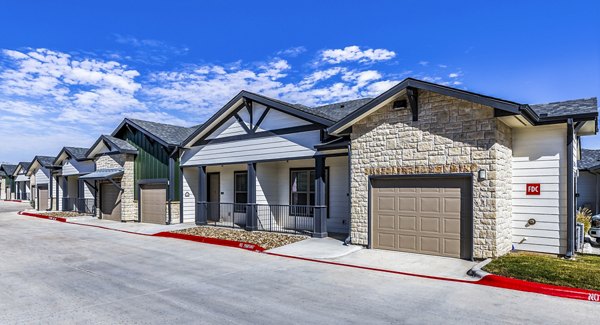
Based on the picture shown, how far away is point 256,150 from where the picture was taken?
15.8 m

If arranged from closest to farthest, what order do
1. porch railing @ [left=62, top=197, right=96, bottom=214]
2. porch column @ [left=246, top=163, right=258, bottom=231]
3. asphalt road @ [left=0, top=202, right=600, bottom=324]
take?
asphalt road @ [left=0, top=202, right=600, bottom=324], porch column @ [left=246, top=163, right=258, bottom=231], porch railing @ [left=62, top=197, right=96, bottom=214]

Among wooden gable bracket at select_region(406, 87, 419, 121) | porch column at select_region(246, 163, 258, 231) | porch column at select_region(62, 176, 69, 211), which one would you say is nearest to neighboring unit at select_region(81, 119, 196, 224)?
porch column at select_region(246, 163, 258, 231)

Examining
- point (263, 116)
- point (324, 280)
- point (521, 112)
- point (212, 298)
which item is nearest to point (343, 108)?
point (263, 116)

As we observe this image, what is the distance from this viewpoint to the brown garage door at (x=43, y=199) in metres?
31.6

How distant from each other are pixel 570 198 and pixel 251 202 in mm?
10591

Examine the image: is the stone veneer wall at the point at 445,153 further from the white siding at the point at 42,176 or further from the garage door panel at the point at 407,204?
the white siding at the point at 42,176

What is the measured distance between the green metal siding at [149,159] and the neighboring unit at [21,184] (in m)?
29.8

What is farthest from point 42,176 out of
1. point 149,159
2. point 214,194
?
point 214,194

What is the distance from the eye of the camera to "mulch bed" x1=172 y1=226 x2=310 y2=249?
42.5 feet

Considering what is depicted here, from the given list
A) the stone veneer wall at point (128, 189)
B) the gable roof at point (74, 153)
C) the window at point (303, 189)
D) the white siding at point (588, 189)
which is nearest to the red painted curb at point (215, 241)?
the window at point (303, 189)

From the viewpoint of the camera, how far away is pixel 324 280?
8188 millimetres

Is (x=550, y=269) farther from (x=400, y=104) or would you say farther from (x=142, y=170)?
(x=142, y=170)

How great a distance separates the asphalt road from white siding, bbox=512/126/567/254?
3.69m

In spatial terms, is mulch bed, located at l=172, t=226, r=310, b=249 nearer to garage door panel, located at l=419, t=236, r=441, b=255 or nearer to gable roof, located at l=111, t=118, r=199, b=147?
garage door panel, located at l=419, t=236, r=441, b=255
